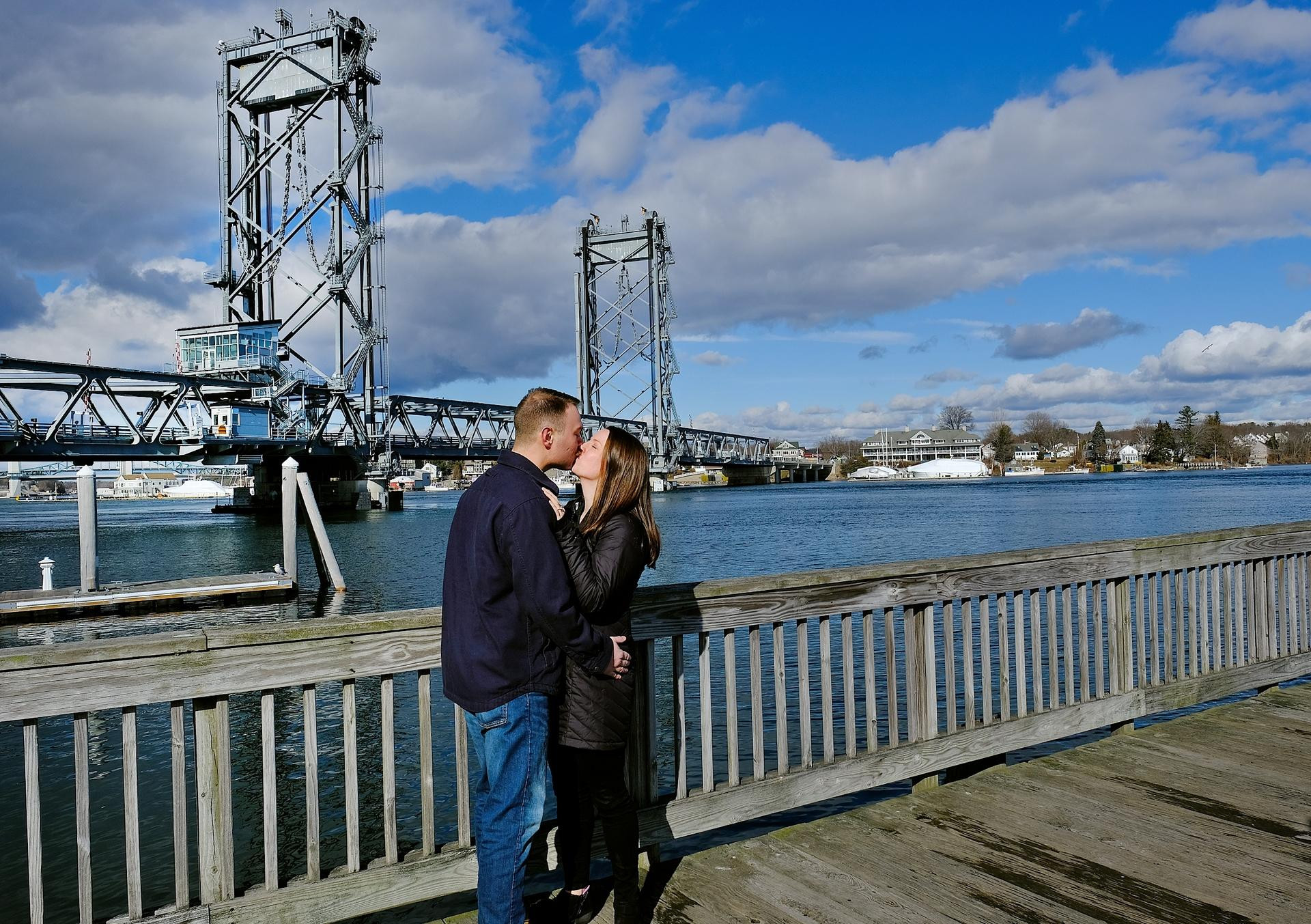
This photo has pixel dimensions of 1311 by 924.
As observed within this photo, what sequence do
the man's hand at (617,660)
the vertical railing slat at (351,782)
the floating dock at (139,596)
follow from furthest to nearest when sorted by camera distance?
the floating dock at (139,596) < the vertical railing slat at (351,782) < the man's hand at (617,660)

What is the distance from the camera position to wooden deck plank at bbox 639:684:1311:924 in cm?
289

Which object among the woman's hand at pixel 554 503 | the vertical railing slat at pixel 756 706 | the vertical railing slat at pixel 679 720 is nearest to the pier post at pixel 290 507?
the vertical railing slat at pixel 756 706

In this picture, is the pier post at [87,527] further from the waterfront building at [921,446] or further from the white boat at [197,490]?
the waterfront building at [921,446]

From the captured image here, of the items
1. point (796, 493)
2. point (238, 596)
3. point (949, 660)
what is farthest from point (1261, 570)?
point (796, 493)

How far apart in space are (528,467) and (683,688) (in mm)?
1974

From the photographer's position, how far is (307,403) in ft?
189

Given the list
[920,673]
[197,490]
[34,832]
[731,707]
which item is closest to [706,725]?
[731,707]

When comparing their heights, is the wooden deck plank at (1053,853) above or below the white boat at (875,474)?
above

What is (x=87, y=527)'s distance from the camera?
59.4ft

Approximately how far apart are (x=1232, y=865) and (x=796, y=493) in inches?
3706

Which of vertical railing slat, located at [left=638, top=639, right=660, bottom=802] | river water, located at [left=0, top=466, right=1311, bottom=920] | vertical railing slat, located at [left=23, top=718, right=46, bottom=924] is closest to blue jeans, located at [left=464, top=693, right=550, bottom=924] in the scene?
vertical railing slat, located at [left=638, top=639, right=660, bottom=802]

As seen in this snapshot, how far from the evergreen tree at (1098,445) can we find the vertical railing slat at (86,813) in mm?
181218

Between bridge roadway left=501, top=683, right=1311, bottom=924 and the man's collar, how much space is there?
1433 millimetres

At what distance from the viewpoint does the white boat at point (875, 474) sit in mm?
164750
